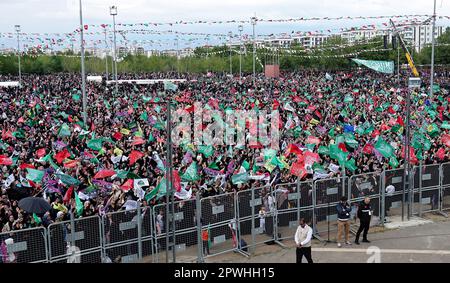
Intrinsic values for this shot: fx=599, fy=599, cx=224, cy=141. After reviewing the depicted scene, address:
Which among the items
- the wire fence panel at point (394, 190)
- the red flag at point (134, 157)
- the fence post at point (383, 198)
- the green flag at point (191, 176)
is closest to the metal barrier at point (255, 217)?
the green flag at point (191, 176)

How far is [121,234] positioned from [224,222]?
8.47ft

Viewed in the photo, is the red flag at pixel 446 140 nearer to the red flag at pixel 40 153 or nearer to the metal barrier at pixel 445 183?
the metal barrier at pixel 445 183

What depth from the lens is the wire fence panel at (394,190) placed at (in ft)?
55.3

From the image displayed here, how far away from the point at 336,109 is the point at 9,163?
21.6 m

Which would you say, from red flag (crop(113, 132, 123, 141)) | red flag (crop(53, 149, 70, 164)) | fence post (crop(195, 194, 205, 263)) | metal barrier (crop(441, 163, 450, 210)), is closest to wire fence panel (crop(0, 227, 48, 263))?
fence post (crop(195, 194, 205, 263))

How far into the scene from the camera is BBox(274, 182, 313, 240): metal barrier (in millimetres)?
15070

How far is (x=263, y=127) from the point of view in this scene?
25516 millimetres

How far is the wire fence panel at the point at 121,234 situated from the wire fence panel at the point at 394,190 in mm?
7631

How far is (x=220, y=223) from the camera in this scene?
13.9 m

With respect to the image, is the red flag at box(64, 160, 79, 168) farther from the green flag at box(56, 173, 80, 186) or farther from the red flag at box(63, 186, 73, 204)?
the red flag at box(63, 186, 73, 204)

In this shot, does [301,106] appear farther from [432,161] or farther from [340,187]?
[340,187]

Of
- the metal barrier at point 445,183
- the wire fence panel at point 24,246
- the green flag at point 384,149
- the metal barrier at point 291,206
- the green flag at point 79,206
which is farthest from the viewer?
the green flag at point 384,149

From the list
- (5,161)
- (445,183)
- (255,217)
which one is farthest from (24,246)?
(445,183)

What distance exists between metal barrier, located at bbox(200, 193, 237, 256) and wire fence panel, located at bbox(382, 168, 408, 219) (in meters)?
5.08
